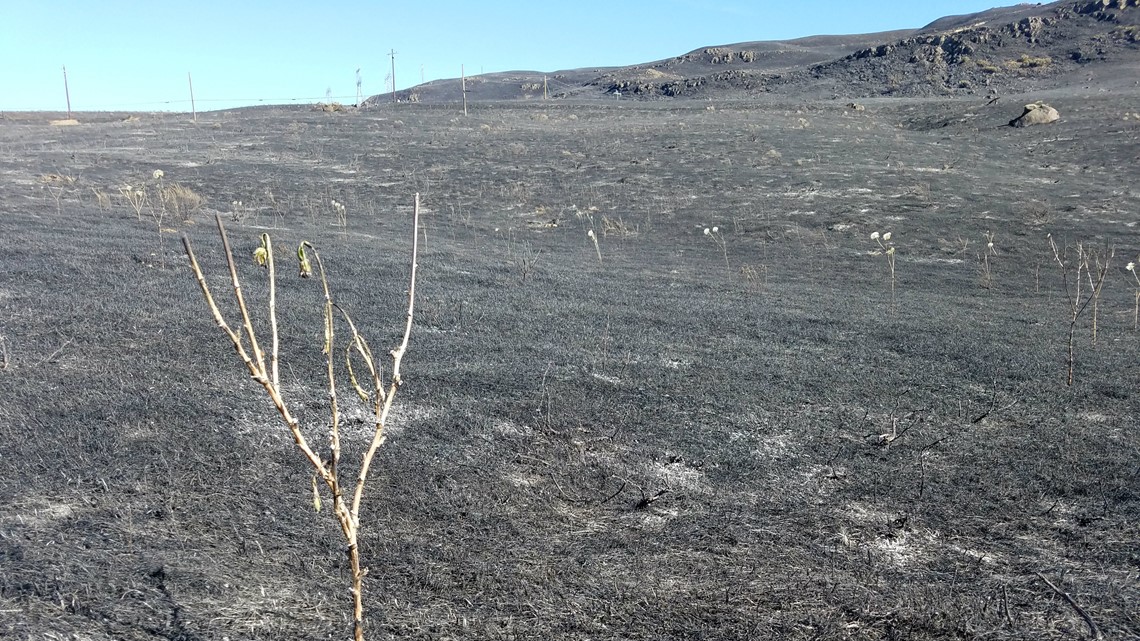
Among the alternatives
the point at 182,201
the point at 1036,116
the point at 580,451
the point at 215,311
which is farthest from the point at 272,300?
the point at 1036,116

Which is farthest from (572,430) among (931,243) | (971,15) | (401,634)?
(971,15)

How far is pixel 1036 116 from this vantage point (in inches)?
1248

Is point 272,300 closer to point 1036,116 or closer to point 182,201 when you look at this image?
point 182,201

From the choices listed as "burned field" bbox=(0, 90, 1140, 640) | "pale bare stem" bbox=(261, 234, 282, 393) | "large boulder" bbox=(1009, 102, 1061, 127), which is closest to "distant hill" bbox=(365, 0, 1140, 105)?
"large boulder" bbox=(1009, 102, 1061, 127)

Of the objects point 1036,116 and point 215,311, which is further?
point 1036,116

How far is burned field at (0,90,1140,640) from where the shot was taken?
11.9 ft

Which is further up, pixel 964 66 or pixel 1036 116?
pixel 964 66

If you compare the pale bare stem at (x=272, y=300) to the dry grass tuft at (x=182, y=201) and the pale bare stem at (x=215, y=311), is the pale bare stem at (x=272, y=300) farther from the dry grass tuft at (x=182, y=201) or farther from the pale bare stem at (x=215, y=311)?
the dry grass tuft at (x=182, y=201)

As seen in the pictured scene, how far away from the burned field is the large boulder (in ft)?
64.0

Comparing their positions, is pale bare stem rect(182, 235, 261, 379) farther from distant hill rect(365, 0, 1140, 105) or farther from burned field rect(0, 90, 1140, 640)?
distant hill rect(365, 0, 1140, 105)

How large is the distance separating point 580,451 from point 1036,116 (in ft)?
108

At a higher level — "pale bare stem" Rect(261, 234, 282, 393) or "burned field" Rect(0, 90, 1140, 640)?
"pale bare stem" Rect(261, 234, 282, 393)

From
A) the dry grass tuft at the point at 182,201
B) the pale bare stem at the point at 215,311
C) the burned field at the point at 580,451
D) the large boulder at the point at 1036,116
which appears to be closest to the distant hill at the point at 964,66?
the large boulder at the point at 1036,116

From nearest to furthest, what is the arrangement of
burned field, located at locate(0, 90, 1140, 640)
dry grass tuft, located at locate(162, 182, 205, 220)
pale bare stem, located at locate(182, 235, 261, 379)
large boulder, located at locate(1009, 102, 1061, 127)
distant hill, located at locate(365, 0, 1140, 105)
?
pale bare stem, located at locate(182, 235, 261, 379) → burned field, located at locate(0, 90, 1140, 640) → dry grass tuft, located at locate(162, 182, 205, 220) → large boulder, located at locate(1009, 102, 1061, 127) → distant hill, located at locate(365, 0, 1140, 105)
